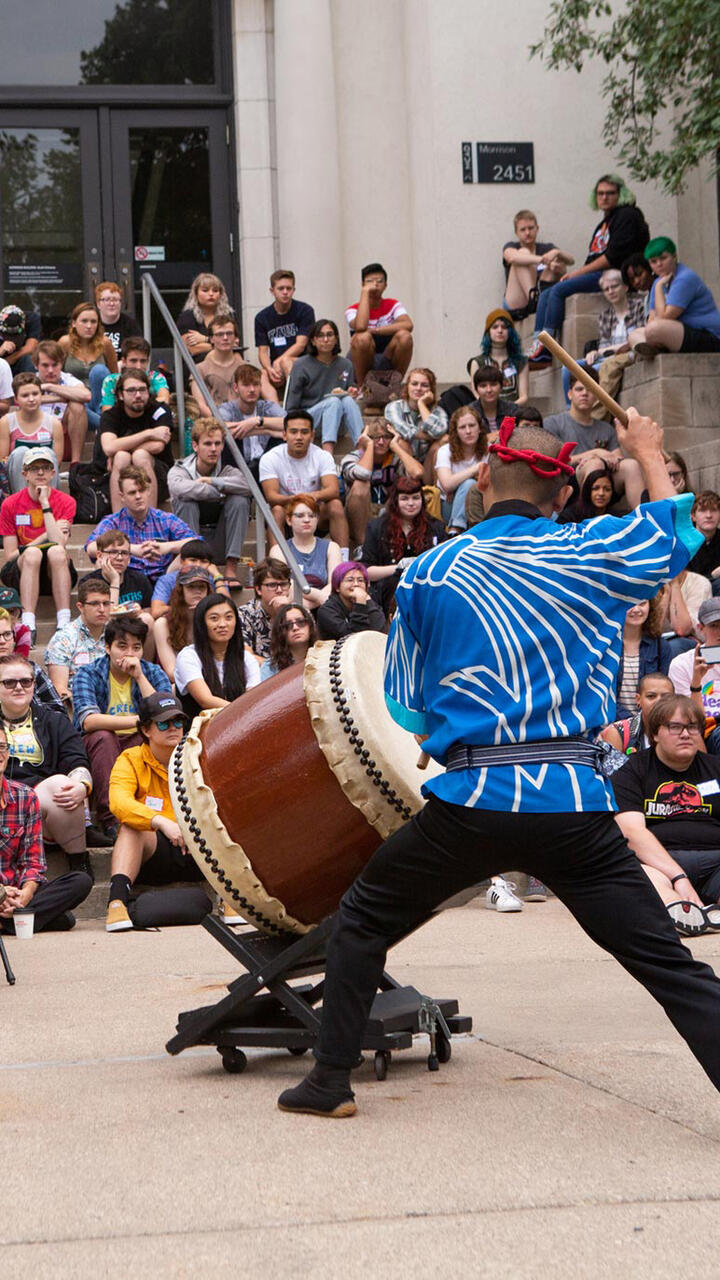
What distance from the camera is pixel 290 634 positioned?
9.85m

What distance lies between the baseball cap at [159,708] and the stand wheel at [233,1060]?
13.5ft

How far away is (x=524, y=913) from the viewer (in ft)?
28.4

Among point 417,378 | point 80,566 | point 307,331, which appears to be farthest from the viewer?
point 307,331

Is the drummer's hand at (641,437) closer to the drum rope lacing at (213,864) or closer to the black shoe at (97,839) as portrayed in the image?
the drum rope lacing at (213,864)

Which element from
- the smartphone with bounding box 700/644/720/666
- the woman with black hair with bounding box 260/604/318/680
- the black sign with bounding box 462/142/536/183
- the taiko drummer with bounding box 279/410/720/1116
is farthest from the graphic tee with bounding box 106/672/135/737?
the black sign with bounding box 462/142/536/183

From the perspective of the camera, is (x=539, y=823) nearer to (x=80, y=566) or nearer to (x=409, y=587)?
(x=409, y=587)

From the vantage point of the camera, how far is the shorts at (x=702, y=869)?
820 centimetres

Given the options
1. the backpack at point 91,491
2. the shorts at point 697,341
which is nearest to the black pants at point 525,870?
the backpack at point 91,491

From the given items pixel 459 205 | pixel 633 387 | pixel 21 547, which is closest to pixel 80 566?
pixel 21 547

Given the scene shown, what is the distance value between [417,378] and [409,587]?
992 centimetres

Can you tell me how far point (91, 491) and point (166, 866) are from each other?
4.52 meters

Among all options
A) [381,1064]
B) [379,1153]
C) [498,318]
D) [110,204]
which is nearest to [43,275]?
[110,204]

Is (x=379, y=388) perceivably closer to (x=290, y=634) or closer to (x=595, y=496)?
(x=595, y=496)

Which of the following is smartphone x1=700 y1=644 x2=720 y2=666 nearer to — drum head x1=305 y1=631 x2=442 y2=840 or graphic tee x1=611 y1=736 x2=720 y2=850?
graphic tee x1=611 y1=736 x2=720 y2=850
